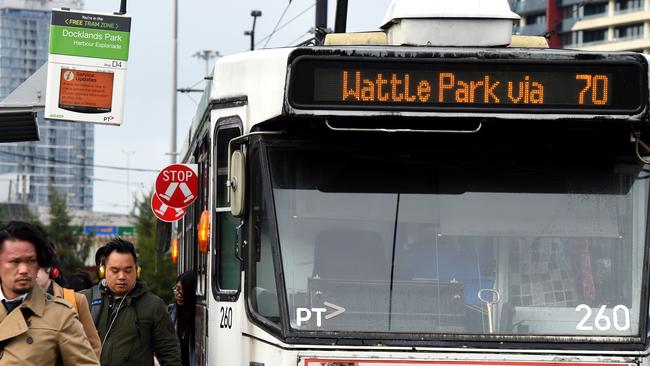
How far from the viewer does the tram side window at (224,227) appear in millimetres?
8531

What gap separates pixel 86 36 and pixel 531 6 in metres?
109

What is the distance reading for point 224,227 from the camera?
873cm

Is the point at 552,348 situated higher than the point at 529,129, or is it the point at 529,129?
the point at 529,129

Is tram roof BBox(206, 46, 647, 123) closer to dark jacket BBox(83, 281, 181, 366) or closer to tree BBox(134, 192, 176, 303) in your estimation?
dark jacket BBox(83, 281, 181, 366)

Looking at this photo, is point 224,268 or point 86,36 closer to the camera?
point 224,268

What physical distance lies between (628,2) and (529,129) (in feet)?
371

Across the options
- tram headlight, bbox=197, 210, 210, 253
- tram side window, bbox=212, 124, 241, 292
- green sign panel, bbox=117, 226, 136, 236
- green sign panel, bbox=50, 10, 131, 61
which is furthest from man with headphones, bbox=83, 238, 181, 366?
green sign panel, bbox=117, 226, 136, 236

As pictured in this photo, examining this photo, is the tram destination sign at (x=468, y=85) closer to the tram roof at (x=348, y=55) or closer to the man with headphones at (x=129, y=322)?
the tram roof at (x=348, y=55)

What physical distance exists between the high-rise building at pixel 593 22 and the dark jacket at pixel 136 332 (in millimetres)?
107056

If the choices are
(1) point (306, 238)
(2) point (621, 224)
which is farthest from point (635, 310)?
(1) point (306, 238)

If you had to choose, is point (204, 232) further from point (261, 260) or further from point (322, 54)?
point (322, 54)

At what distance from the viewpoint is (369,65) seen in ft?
25.7

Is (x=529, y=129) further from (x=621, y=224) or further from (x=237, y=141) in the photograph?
(x=237, y=141)

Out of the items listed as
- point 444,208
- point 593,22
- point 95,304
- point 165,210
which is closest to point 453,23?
point 444,208
